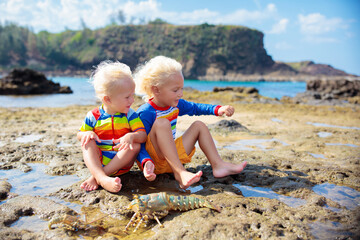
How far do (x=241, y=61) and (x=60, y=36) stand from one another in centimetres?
6622

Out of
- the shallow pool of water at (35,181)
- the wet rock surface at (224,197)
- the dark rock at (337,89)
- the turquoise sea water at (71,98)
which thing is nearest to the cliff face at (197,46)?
the turquoise sea water at (71,98)

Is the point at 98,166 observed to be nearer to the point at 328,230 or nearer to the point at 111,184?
the point at 111,184

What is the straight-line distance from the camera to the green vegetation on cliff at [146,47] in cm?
7531

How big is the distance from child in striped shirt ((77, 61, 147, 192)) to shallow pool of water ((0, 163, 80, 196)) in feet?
1.26

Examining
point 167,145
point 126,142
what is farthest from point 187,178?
point 126,142

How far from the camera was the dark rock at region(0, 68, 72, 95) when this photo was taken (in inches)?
659

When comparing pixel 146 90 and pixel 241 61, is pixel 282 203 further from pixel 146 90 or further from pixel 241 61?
pixel 241 61

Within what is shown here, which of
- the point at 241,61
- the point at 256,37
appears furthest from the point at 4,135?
the point at 256,37

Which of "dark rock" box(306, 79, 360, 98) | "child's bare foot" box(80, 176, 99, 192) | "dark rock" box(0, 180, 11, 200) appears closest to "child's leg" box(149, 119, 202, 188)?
"child's bare foot" box(80, 176, 99, 192)

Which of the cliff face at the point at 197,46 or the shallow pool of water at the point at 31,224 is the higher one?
the cliff face at the point at 197,46

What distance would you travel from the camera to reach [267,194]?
2.15 metres

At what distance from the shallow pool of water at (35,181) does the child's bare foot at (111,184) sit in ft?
1.64

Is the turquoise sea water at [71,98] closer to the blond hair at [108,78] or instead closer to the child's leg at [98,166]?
the blond hair at [108,78]

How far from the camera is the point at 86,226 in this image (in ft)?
5.34
